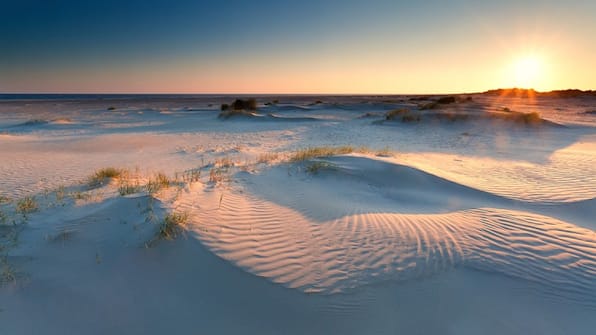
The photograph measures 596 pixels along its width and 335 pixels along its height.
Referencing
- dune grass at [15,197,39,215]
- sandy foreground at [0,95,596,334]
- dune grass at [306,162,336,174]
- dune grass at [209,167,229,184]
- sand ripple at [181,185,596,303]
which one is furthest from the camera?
dune grass at [306,162,336,174]

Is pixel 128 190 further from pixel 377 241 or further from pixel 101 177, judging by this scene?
pixel 377 241

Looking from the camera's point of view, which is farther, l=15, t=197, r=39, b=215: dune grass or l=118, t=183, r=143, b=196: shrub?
l=118, t=183, r=143, b=196: shrub

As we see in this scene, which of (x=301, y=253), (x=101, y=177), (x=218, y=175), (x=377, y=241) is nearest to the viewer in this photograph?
(x=301, y=253)

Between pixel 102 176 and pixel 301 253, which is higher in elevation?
pixel 102 176

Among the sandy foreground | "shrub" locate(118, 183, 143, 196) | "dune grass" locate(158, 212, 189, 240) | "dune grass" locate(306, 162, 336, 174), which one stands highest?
"dune grass" locate(306, 162, 336, 174)

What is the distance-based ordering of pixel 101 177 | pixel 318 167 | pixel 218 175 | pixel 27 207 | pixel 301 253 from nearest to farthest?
pixel 301 253
pixel 27 207
pixel 101 177
pixel 218 175
pixel 318 167

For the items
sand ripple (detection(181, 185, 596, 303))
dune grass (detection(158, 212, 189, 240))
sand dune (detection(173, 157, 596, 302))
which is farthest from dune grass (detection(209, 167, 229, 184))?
dune grass (detection(158, 212, 189, 240))

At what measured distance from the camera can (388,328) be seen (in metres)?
2.62

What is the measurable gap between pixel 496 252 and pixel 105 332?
411 cm

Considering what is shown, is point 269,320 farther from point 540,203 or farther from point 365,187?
point 540,203

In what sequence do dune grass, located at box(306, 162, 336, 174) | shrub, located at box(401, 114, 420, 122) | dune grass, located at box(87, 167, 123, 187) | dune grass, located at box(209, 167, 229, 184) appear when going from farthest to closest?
1. shrub, located at box(401, 114, 420, 122)
2. dune grass, located at box(306, 162, 336, 174)
3. dune grass, located at box(209, 167, 229, 184)
4. dune grass, located at box(87, 167, 123, 187)

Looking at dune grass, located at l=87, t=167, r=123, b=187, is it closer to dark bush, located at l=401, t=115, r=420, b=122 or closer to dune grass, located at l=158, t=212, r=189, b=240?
dune grass, located at l=158, t=212, r=189, b=240

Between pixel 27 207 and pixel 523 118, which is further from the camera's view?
pixel 523 118

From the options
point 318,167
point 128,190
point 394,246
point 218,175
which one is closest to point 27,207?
point 128,190
